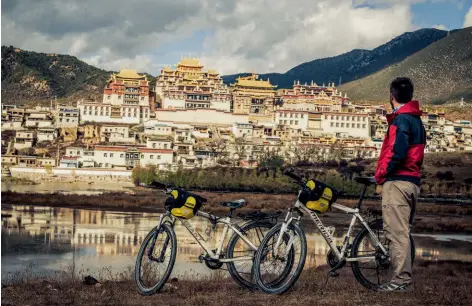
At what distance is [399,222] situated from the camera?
18.0 feet

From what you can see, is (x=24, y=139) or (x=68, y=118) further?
(x=68, y=118)

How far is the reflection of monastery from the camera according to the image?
672 inches

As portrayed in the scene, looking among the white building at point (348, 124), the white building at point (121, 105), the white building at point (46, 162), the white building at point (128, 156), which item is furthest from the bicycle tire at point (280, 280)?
the white building at point (348, 124)

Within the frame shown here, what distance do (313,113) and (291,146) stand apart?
11.3 meters

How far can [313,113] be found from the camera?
68.1m

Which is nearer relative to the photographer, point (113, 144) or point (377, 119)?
point (113, 144)

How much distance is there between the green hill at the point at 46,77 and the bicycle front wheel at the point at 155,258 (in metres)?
97.8

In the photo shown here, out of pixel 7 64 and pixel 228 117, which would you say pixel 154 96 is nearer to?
pixel 228 117

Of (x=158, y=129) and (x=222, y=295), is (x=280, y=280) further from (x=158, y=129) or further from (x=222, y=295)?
(x=158, y=129)

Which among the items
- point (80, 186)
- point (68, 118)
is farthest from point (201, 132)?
point (80, 186)

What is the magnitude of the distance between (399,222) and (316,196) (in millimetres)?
742

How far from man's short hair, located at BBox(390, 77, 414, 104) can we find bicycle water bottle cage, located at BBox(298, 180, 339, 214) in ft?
3.26

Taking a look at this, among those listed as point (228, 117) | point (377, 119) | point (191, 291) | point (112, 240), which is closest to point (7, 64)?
point (228, 117)

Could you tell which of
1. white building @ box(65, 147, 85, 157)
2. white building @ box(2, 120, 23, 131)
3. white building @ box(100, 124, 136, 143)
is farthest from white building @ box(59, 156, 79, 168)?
white building @ box(2, 120, 23, 131)
